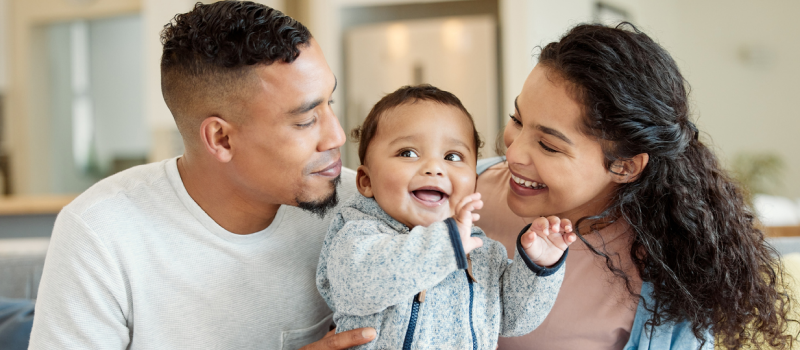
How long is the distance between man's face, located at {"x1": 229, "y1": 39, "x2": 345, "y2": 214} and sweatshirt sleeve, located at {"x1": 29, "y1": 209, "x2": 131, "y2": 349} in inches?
13.4

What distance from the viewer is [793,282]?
1.57m

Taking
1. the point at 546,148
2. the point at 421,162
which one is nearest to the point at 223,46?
the point at 421,162

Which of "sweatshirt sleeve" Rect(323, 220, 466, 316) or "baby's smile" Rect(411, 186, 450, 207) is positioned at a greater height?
"baby's smile" Rect(411, 186, 450, 207)

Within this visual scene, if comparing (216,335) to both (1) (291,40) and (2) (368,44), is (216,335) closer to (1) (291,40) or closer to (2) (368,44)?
(1) (291,40)

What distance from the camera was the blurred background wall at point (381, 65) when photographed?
427cm

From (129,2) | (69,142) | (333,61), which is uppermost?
(129,2)

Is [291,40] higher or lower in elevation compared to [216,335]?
higher

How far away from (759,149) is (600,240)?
16.1 feet

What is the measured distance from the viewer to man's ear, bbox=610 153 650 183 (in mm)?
1293

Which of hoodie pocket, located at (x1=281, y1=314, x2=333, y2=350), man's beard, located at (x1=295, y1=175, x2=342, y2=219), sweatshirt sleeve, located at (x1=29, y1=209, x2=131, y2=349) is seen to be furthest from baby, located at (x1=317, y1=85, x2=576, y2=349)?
sweatshirt sleeve, located at (x1=29, y1=209, x2=131, y2=349)

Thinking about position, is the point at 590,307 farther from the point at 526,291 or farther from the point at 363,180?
the point at 363,180

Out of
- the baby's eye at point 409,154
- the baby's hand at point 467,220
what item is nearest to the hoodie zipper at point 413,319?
the baby's hand at point 467,220

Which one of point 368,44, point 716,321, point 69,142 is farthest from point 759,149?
point 69,142

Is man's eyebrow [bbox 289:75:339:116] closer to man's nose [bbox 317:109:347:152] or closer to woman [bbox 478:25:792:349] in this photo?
man's nose [bbox 317:109:347:152]
